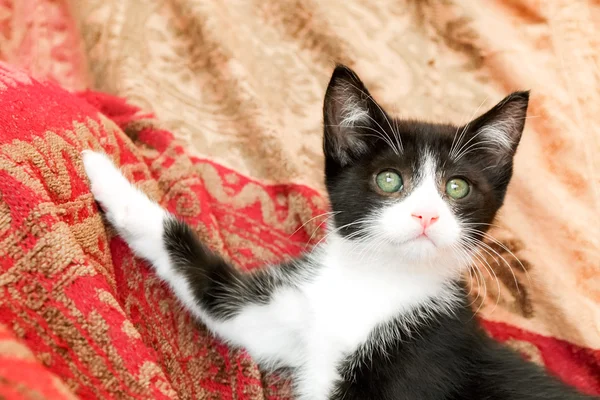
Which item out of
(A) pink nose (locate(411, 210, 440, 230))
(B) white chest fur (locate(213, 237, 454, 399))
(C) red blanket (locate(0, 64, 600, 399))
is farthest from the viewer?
(B) white chest fur (locate(213, 237, 454, 399))

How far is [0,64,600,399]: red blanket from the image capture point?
79cm

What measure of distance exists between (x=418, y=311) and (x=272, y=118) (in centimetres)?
83

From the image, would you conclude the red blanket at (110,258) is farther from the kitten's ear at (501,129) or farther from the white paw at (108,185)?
the kitten's ear at (501,129)

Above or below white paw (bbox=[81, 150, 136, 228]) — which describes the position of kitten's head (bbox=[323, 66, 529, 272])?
below

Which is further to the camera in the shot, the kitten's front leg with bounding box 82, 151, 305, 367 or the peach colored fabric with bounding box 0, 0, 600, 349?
the peach colored fabric with bounding box 0, 0, 600, 349

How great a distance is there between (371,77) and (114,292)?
3.73 feet

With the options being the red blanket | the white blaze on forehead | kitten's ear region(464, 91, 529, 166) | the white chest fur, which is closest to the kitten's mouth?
the white blaze on forehead

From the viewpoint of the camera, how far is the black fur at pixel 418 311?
3.55 feet

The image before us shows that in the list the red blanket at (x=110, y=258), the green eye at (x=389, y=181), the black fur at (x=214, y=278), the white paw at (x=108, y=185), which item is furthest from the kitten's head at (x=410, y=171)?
the white paw at (x=108, y=185)

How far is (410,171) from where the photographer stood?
116 cm

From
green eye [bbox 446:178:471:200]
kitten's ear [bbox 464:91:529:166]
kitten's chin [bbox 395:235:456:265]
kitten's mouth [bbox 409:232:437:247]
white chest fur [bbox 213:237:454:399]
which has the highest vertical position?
kitten's ear [bbox 464:91:529:166]

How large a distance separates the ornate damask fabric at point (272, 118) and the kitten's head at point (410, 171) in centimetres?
28

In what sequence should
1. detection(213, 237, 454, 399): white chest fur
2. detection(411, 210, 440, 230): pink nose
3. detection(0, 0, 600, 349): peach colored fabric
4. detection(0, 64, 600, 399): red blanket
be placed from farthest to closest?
detection(0, 0, 600, 349): peach colored fabric, detection(213, 237, 454, 399): white chest fur, detection(411, 210, 440, 230): pink nose, detection(0, 64, 600, 399): red blanket

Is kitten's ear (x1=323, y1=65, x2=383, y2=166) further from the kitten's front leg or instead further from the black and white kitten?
the kitten's front leg
